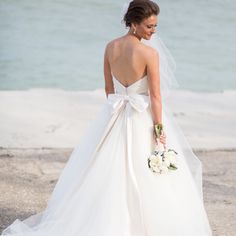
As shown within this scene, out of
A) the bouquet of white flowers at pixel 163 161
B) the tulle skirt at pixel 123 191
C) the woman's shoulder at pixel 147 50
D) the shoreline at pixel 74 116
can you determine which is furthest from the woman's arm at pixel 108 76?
the shoreline at pixel 74 116

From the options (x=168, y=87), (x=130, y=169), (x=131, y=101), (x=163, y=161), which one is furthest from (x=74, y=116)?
(x=163, y=161)

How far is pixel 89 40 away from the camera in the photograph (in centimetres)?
920

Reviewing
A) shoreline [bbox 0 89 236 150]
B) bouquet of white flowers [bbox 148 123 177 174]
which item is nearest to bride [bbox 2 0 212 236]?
bouquet of white flowers [bbox 148 123 177 174]

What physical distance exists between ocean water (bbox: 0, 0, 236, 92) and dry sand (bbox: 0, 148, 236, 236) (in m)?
1.63

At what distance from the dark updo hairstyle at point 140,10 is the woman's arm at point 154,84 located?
0.19 meters

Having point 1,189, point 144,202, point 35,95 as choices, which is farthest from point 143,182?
point 35,95

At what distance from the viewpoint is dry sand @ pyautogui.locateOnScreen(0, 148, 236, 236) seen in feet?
17.7

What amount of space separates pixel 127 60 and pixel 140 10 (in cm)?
28

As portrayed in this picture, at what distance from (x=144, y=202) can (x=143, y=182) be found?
0.11 meters

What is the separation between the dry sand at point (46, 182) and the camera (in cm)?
539

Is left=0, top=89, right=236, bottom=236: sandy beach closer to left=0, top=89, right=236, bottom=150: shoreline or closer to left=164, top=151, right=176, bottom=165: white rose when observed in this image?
left=0, top=89, right=236, bottom=150: shoreline

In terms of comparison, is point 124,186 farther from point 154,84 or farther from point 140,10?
point 140,10

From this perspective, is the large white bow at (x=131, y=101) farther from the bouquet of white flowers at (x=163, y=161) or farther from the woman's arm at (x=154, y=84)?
the bouquet of white flowers at (x=163, y=161)

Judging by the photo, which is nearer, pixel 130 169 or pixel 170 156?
pixel 170 156
